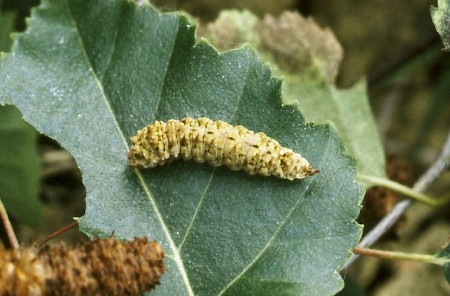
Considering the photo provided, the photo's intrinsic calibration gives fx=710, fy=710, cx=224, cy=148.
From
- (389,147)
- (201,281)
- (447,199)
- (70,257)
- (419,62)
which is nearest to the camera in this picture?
(70,257)

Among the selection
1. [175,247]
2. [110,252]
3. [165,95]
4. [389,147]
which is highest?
[165,95]

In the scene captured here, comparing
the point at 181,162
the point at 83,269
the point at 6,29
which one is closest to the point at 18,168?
the point at 6,29

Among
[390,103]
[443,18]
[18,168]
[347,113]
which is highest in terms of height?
→ [443,18]

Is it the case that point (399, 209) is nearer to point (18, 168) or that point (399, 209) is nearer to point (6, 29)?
point (18, 168)

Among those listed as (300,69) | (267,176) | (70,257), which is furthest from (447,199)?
(70,257)

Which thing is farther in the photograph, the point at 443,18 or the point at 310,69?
the point at 310,69

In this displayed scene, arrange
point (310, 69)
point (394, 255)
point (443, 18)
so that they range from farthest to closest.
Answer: point (310, 69) < point (443, 18) < point (394, 255)

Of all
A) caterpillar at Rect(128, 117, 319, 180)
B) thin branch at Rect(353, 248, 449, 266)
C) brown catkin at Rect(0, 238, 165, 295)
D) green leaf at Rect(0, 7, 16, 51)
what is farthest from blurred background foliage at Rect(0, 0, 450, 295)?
brown catkin at Rect(0, 238, 165, 295)

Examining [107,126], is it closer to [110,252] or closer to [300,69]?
[110,252]
